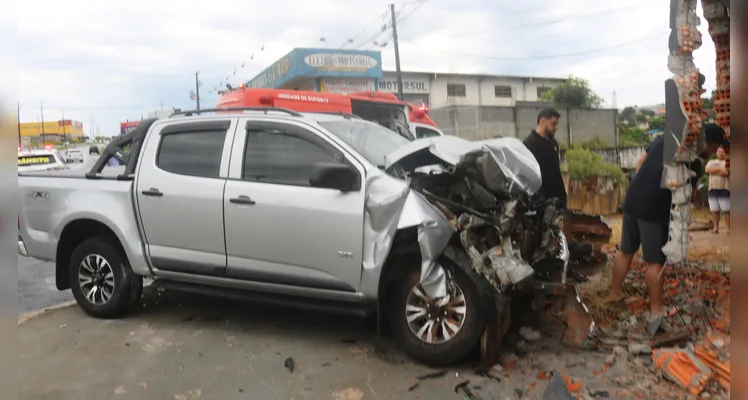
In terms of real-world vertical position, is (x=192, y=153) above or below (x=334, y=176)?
above

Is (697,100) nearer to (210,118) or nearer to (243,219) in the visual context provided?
(243,219)

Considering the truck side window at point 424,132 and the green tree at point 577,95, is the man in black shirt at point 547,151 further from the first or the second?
the green tree at point 577,95

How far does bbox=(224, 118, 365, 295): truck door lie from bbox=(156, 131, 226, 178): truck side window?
0.21 metres

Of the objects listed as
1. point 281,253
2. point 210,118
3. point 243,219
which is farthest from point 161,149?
point 281,253

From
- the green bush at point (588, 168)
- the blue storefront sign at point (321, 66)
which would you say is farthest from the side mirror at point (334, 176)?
the blue storefront sign at point (321, 66)

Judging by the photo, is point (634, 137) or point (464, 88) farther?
point (464, 88)

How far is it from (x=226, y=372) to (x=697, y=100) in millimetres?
3517

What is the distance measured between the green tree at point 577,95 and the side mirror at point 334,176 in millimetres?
27622

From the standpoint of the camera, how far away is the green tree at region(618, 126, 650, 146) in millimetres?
16438

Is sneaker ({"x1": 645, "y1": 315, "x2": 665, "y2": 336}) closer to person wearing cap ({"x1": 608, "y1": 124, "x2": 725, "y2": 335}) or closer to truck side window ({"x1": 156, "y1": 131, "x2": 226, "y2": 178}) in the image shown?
person wearing cap ({"x1": 608, "y1": 124, "x2": 725, "y2": 335})

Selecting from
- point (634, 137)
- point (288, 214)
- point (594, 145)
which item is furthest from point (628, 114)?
point (288, 214)

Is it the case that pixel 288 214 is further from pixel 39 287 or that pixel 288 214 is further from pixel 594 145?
pixel 594 145

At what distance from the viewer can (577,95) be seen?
97.1ft

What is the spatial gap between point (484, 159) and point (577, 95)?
2809cm
